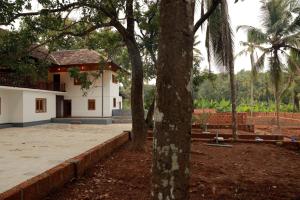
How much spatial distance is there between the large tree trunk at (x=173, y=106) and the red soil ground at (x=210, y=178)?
9.55ft

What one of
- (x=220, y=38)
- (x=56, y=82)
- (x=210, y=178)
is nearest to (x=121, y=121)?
(x=56, y=82)

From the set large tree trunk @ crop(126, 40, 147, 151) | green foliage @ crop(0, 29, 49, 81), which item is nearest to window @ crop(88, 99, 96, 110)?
A: large tree trunk @ crop(126, 40, 147, 151)

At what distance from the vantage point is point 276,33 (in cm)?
2030

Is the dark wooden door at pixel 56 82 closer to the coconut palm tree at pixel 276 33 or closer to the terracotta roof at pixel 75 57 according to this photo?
the terracotta roof at pixel 75 57

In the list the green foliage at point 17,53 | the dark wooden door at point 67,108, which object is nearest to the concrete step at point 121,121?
the dark wooden door at point 67,108

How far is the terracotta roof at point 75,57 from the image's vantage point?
2603 cm

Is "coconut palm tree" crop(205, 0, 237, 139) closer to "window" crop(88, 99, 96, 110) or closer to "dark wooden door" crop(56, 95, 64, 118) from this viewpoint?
"window" crop(88, 99, 96, 110)

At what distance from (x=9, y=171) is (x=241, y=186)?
536 centimetres

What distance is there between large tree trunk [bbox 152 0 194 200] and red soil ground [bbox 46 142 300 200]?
291cm

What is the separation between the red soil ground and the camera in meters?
5.21

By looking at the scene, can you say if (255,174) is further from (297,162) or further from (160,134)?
(160,134)

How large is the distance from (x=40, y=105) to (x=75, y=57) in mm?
6326

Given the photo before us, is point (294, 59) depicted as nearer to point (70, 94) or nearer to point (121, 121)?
point (121, 121)

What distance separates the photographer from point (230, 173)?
Result: 6.93m
